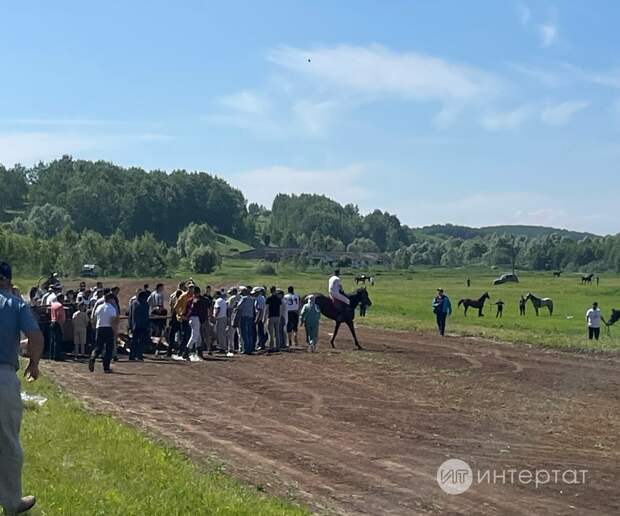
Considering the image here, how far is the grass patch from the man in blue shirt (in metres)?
0.35

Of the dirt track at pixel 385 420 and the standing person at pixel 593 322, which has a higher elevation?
the standing person at pixel 593 322

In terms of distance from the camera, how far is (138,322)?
2511 cm

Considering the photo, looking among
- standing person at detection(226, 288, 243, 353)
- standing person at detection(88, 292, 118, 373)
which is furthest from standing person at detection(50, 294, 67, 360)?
standing person at detection(226, 288, 243, 353)

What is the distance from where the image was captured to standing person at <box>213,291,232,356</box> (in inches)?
1091

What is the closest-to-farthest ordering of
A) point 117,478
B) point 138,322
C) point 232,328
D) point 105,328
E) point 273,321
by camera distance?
point 117,478 < point 105,328 < point 138,322 < point 232,328 < point 273,321

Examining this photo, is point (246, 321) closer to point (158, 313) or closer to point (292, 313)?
point (292, 313)

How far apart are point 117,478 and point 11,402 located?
2.28 m

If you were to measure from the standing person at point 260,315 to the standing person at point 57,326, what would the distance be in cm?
581

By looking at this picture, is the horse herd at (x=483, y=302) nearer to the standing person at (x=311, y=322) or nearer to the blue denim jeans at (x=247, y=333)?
the standing person at (x=311, y=322)

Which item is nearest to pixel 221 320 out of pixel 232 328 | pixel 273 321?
pixel 232 328

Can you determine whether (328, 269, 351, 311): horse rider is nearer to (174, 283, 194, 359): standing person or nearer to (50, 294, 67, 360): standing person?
(174, 283, 194, 359): standing person

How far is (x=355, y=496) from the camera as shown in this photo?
10.9 metres

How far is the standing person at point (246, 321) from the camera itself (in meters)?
27.6

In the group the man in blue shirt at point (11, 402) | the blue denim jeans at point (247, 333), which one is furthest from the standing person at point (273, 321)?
the man in blue shirt at point (11, 402)
